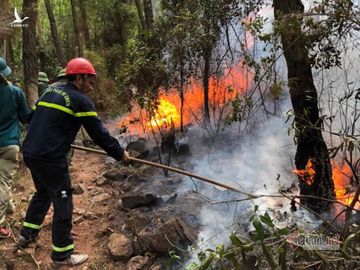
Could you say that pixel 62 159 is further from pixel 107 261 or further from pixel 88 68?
pixel 107 261

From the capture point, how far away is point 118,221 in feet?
21.2

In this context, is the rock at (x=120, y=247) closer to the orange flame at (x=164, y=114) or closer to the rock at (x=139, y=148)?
the orange flame at (x=164, y=114)

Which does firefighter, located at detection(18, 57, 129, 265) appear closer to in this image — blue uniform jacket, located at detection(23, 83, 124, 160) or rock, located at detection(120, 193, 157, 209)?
blue uniform jacket, located at detection(23, 83, 124, 160)

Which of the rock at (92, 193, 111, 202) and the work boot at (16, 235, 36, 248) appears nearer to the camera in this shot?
the work boot at (16, 235, 36, 248)

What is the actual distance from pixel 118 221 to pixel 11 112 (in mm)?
2307

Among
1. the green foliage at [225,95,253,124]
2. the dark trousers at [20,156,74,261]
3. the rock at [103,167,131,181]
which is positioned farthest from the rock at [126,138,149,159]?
the dark trousers at [20,156,74,261]

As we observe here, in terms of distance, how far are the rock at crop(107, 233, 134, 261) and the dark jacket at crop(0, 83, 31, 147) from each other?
5.72ft

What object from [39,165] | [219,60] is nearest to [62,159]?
[39,165]

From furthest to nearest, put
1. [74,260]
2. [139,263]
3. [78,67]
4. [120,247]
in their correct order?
[120,247]
[139,263]
[74,260]
[78,67]

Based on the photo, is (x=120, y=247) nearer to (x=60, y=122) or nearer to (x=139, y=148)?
(x=60, y=122)

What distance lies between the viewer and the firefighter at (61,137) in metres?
4.50

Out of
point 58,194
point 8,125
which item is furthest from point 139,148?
point 58,194

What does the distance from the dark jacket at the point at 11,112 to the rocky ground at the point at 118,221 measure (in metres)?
1.28

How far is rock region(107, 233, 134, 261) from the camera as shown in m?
5.28
